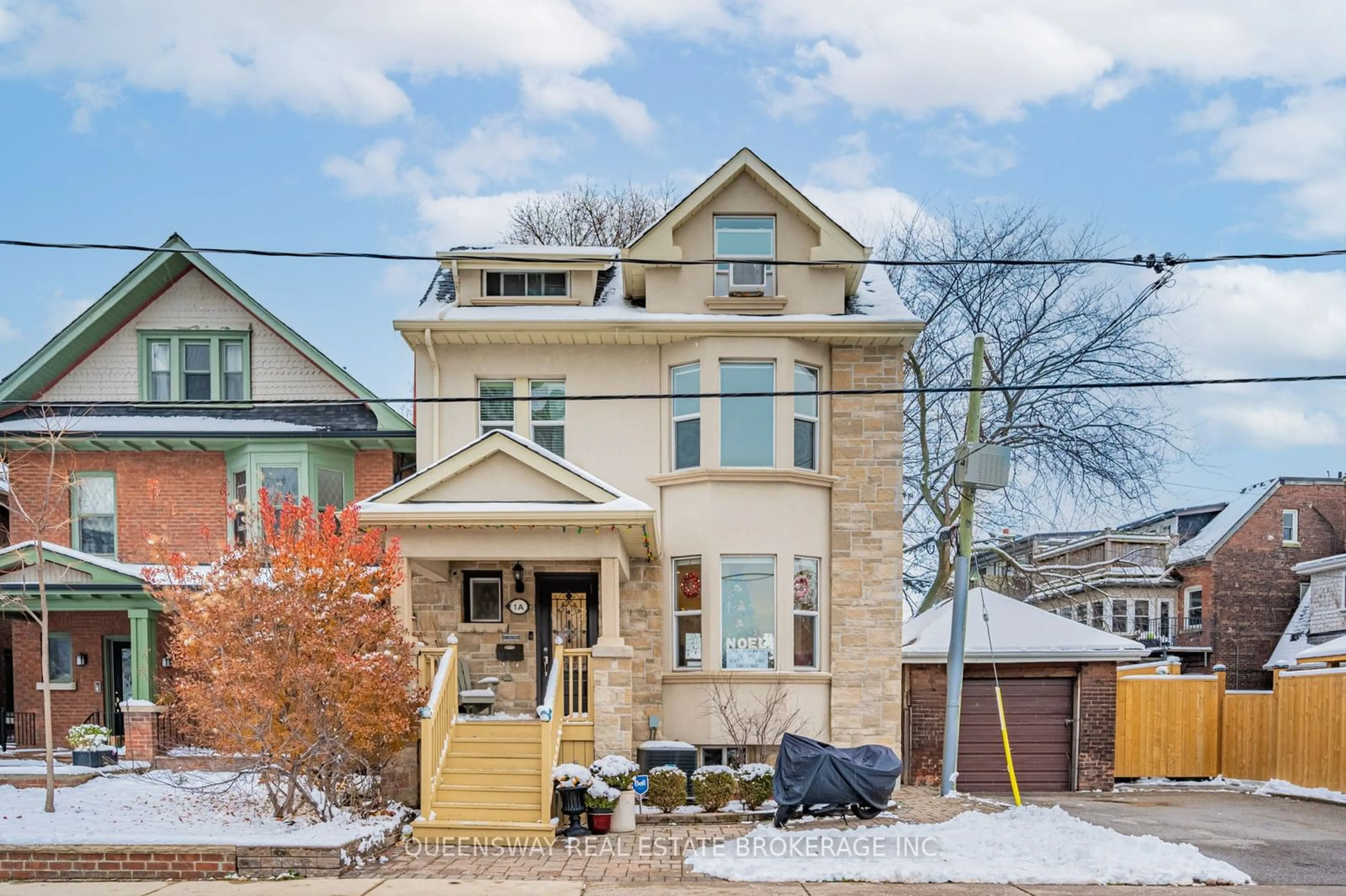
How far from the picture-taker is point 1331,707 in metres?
17.5

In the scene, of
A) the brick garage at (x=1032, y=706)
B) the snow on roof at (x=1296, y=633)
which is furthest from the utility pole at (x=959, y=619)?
the snow on roof at (x=1296, y=633)

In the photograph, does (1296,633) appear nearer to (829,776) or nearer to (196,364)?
(829,776)

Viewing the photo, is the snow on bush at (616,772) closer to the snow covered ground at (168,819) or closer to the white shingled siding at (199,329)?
the snow covered ground at (168,819)

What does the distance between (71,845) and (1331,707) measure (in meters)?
17.1

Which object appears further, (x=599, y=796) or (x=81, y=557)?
(x=81, y=557)

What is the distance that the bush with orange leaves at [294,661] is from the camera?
1166 centimetres

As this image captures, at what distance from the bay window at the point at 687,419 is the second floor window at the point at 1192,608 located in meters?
22.2

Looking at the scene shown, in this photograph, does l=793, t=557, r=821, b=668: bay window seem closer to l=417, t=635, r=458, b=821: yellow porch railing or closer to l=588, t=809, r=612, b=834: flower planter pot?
l=588, t=809, r=612, b=834: flower planter pot

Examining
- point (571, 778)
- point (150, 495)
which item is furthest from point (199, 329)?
point (571, 778)

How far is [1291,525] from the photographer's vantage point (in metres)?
32.6

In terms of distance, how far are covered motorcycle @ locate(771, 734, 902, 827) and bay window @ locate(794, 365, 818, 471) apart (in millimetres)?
4864

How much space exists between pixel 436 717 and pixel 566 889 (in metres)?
3.62

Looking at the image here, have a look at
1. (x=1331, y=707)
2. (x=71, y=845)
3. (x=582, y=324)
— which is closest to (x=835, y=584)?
(x=582, y=324)

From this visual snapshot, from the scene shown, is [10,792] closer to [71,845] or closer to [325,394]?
[71,845]
